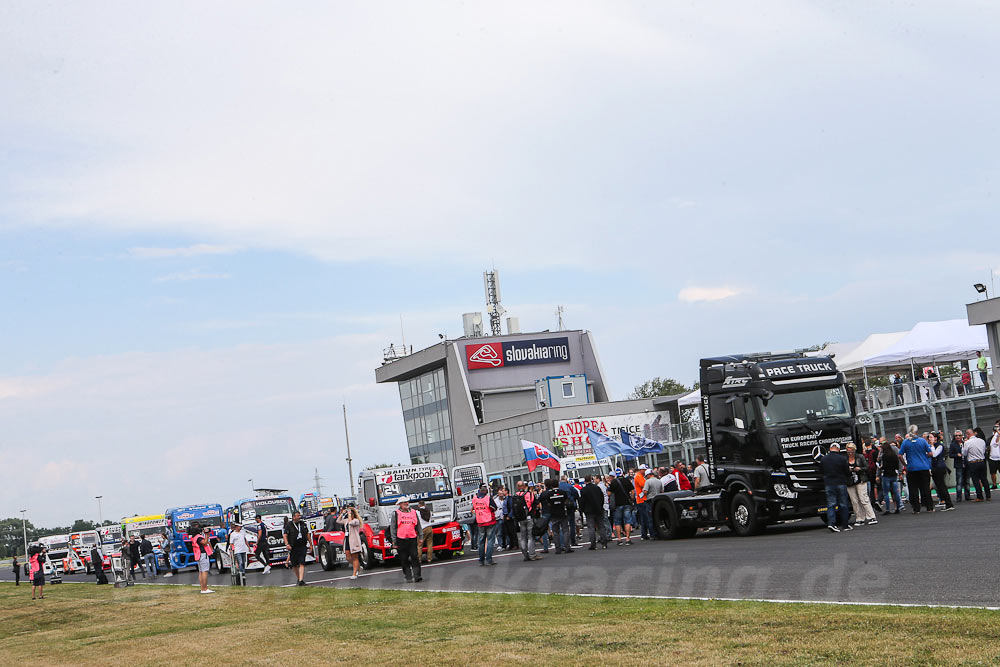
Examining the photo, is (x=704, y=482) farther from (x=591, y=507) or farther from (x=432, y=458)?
(x=432, y=458)

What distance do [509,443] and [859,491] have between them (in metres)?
47.7

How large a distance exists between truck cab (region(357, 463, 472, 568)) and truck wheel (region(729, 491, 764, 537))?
7.60 meters

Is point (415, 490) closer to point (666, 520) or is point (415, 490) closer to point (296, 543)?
point (296, 543)

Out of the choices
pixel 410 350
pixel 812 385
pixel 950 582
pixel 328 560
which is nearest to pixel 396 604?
pixel 950 582

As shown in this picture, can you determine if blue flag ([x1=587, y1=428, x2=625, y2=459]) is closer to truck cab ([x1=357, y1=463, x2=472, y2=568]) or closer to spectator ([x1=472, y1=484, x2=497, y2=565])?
truck cab ([x1=357, y1=463, x2=472, y2=568])

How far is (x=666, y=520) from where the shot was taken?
24500 millimetres

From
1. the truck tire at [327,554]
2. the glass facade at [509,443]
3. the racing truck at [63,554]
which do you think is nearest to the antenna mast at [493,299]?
the glass facade at [509,443]

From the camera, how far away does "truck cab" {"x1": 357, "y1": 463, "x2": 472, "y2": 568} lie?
27.0 m

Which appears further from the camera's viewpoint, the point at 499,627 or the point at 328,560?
the point at 328,560

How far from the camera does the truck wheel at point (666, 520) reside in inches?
945

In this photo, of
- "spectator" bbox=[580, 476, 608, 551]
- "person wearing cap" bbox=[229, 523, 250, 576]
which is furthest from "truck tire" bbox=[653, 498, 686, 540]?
"person wearing cap" bbox=[229, 523, 250, 576]

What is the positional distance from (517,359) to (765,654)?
231 ft

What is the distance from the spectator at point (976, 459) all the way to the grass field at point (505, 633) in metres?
13.4

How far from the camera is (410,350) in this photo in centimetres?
8844
